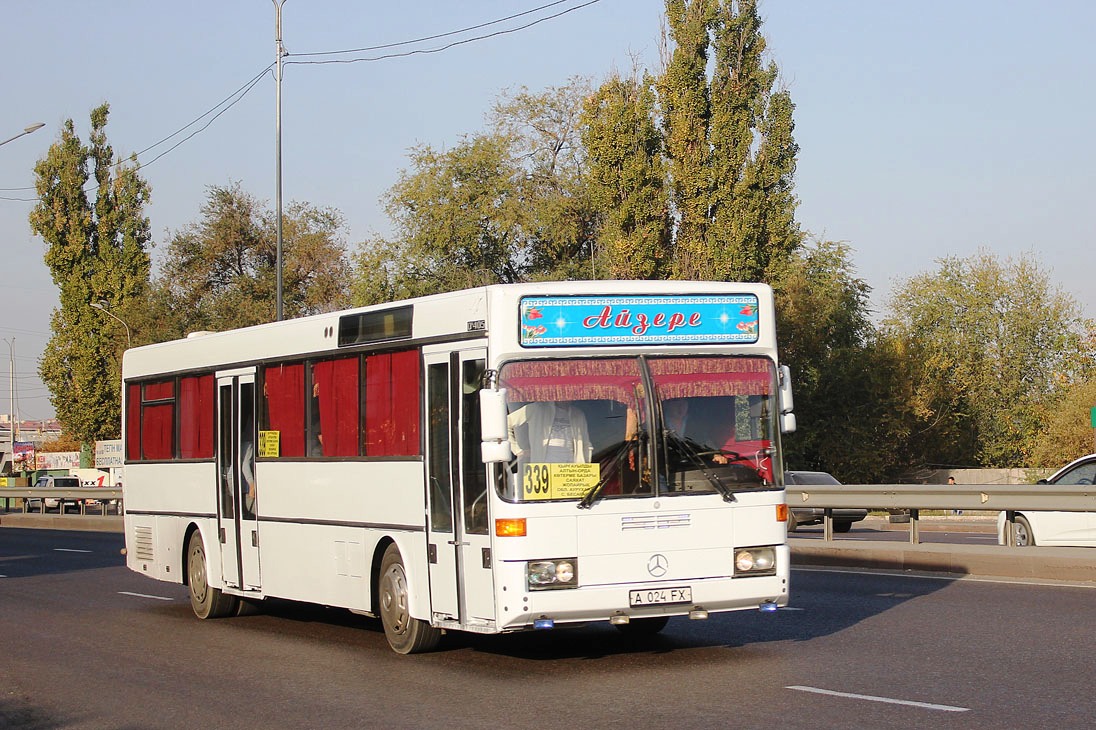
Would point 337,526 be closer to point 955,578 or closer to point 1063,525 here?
point 955,578

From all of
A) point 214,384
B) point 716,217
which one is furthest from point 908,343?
point 214,384

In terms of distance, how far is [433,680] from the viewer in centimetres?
1041

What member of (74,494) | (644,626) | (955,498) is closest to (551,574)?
(644,626)

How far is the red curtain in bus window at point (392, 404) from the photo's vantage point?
11602mm

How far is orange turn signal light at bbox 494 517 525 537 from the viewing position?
33.0 ft

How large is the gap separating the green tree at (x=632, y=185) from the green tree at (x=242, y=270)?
1018 inches

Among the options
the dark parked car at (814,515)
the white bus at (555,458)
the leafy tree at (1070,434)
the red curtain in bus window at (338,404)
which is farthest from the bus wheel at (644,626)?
the leafy tree at (1070,434)

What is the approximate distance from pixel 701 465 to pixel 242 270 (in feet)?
222

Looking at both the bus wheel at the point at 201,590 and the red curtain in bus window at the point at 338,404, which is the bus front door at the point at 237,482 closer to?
the bus wheel at the point at 201,590

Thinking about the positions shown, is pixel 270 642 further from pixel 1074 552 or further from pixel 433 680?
pixel 1074 552

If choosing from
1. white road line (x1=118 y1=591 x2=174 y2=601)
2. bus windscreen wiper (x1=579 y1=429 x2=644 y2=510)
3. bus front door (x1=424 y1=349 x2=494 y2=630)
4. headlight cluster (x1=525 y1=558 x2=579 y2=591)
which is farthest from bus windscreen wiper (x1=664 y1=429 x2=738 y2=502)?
white road line (x1=118 y1=591 x2=174 y2=601)

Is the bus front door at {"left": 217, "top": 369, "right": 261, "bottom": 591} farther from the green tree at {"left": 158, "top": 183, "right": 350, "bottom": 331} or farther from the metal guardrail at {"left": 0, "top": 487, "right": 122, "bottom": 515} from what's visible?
the green tree at {"left": 158, "top": 183, "right": 350, "bottom": 331}

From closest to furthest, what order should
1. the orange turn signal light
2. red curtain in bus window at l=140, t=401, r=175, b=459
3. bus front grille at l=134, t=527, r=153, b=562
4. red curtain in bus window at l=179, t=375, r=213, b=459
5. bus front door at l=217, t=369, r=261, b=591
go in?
the orange turn signal light
bus front door at l=217, t=369, r=261, b=591
red curtain in bus window at l=179, t=375, r=213, b=459
red curtain in bus window at l=140, t=401, r=175, b=459
bus front grille at l=134, t=527, r=153, b=562

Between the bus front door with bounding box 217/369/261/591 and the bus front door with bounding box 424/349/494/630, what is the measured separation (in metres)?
3.76
